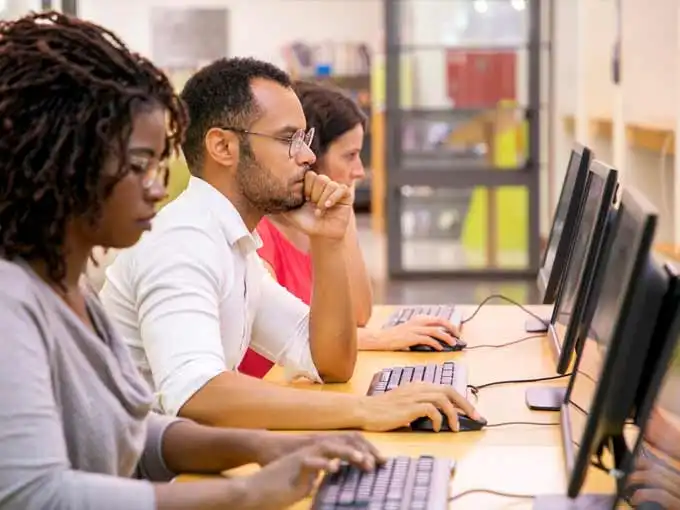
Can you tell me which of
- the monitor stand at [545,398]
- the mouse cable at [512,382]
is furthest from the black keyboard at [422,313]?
the monitor stand at [545,398]

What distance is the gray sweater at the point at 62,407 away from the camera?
1.26m

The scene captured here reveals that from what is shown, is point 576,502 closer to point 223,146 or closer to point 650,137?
point 223,146

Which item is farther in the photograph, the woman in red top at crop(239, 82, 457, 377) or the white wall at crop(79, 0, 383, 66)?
the white wall at crop(79, 0, 383, 66)

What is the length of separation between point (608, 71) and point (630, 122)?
4.11 ft

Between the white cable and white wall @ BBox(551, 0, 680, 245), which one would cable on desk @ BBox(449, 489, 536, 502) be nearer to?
white wall @ BBox(551, 0, 680, 245)

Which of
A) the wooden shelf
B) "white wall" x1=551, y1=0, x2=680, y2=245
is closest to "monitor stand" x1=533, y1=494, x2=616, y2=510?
"white wall" x1=551, y1=0, x2=680, y2=245

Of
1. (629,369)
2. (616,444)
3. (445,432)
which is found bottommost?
(445,432)

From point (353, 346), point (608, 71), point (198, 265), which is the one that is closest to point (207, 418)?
point (198, 265)

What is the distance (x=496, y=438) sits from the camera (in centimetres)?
190

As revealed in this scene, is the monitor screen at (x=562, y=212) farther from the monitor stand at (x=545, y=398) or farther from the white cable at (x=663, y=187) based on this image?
the white cable at (x=663, y=187)

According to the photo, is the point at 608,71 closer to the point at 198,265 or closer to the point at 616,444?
the point at 198,265

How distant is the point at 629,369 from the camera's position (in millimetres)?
1348

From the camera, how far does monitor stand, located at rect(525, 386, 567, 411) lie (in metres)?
2.11

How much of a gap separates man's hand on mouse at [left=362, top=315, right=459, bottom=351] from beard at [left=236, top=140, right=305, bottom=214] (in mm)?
533
